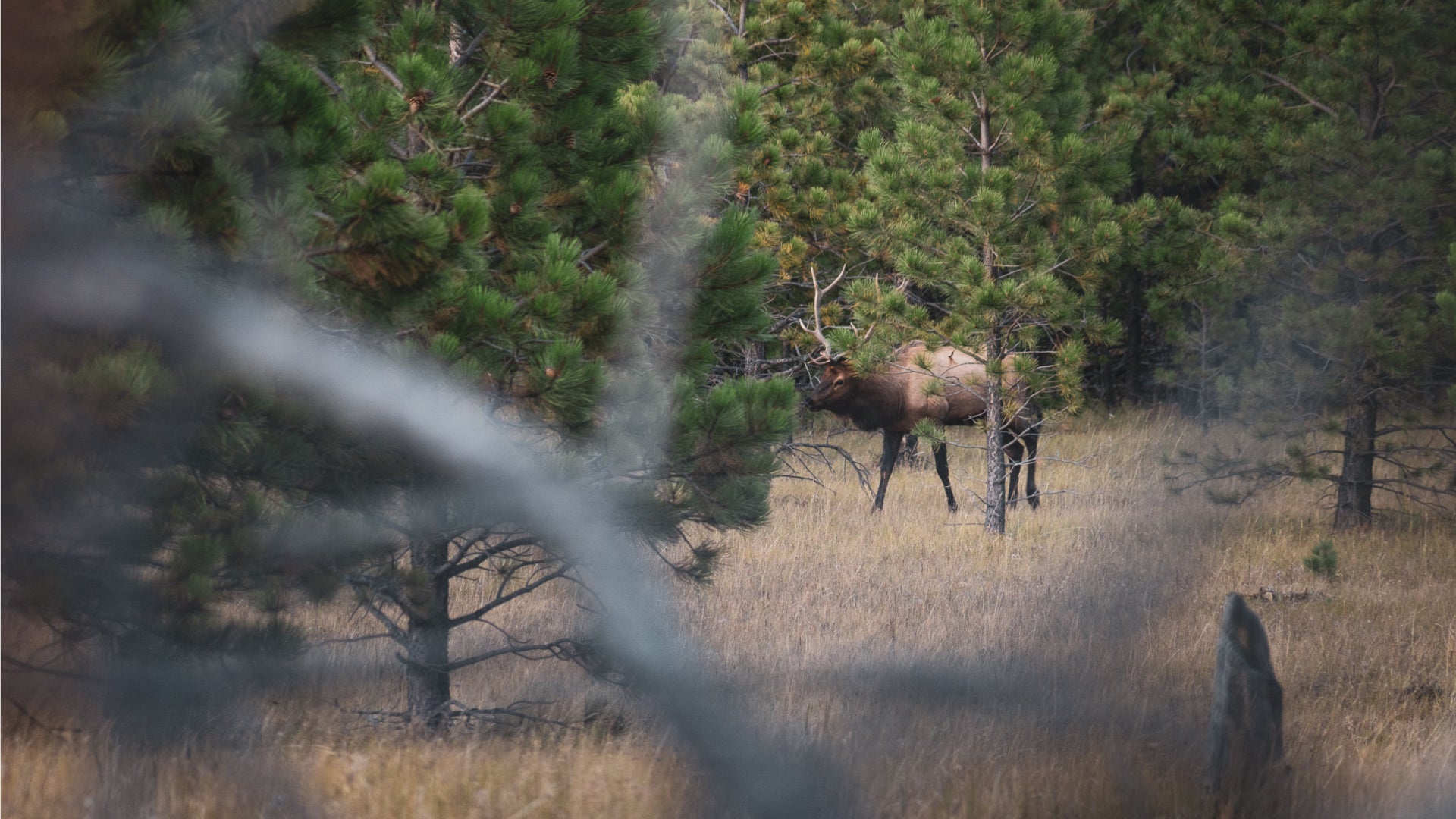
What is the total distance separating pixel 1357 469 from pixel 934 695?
21.9ft

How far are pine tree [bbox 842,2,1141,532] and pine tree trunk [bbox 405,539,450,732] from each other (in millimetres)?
5156

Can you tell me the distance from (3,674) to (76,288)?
1753 mm

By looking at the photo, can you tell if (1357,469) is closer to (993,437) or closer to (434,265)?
(993,437)

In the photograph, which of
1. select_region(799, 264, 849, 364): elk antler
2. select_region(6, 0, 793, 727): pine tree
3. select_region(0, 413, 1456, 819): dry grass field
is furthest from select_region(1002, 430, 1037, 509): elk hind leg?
select_region(6, 0, 793, 727): pine tree

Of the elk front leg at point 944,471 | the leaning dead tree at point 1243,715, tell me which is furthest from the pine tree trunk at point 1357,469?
the leaning dead tree at point 1243,715

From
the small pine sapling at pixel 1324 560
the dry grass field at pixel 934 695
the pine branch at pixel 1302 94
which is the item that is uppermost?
the pine branch at pixel 1302 94

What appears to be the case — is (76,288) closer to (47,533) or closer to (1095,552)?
(47,533)

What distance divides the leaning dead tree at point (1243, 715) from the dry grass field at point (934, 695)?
13 centimetres

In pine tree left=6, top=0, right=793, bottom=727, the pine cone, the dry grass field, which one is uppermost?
the pine cone

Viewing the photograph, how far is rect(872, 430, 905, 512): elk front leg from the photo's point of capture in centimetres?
1207

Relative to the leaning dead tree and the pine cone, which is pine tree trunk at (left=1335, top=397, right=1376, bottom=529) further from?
the pine cone

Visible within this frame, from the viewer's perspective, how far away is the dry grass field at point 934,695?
4379 millimetres

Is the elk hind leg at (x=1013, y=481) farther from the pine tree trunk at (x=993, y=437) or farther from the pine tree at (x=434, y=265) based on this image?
the pine tree at (x=434, y=265)

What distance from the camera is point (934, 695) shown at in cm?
626
